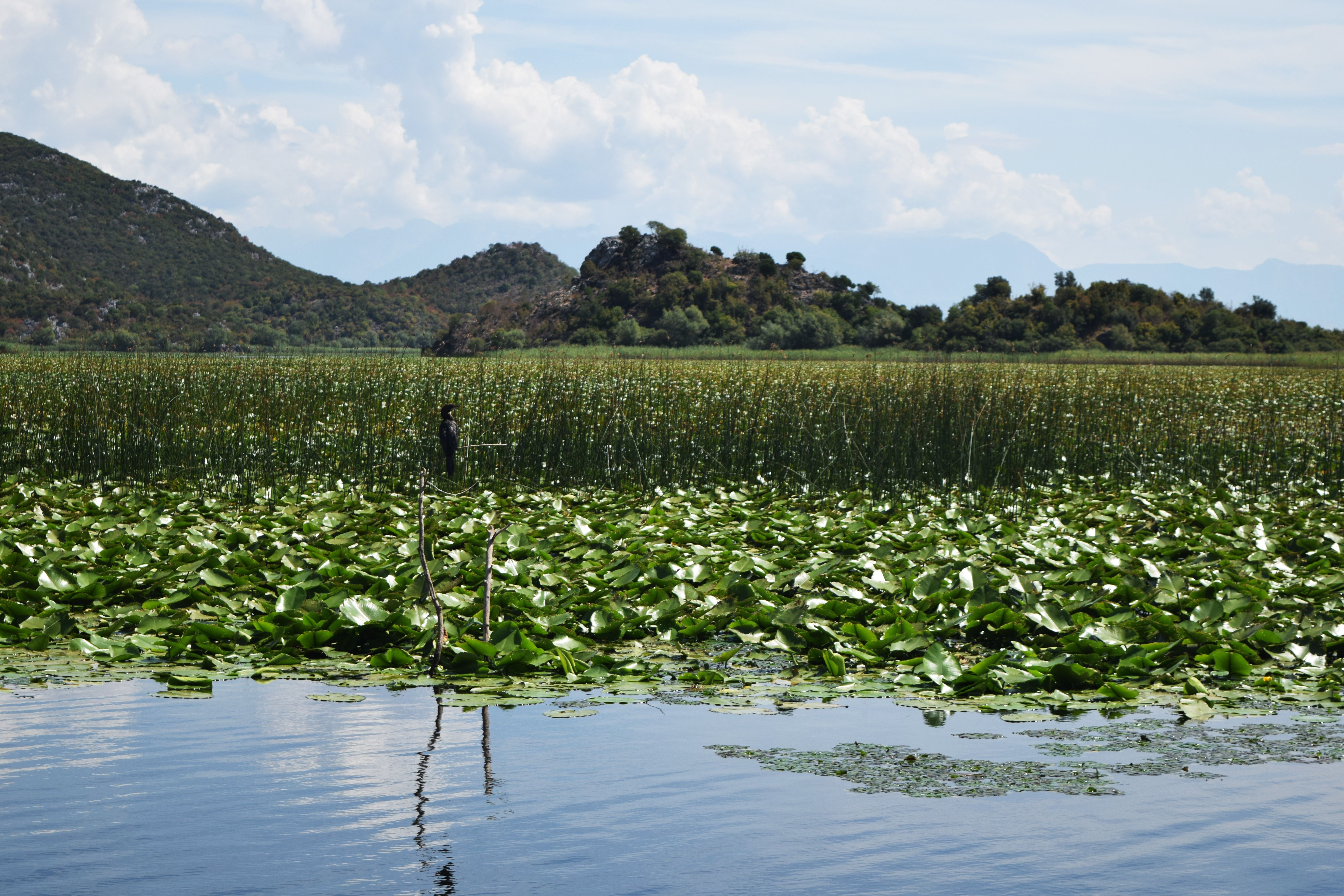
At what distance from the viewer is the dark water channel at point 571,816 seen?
2199 millimetres

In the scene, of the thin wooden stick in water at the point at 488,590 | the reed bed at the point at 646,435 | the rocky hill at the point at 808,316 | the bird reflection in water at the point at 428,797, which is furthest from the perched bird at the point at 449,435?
the rocky hill at the point at 808,316

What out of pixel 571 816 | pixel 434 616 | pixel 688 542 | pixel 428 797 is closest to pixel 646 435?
pixel 688 542

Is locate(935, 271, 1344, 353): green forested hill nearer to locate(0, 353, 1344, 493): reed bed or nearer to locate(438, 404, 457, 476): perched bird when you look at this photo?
locate(0, 353, 1344, 493): reed bed

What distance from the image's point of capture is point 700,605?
4.66 meters

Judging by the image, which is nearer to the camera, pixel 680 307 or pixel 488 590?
pixel 488 590

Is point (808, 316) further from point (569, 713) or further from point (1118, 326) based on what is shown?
point (569, 713)

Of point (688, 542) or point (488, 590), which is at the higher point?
point (488, 590)

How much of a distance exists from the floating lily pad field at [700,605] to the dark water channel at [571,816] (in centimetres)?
37

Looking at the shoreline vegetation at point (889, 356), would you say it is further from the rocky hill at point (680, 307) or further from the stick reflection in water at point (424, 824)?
the stick reflection in water at point (424, 824)

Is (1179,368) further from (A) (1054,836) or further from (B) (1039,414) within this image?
(A) (1054,836)

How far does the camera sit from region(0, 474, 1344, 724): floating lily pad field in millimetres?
3693

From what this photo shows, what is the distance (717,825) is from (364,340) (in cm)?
6576

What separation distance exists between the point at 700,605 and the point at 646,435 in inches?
183

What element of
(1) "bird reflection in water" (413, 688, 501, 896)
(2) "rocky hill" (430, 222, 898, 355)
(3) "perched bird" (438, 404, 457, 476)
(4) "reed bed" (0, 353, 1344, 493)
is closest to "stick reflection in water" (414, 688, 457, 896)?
(1) "bird reflection in water" (413, 688, 501, 896)
